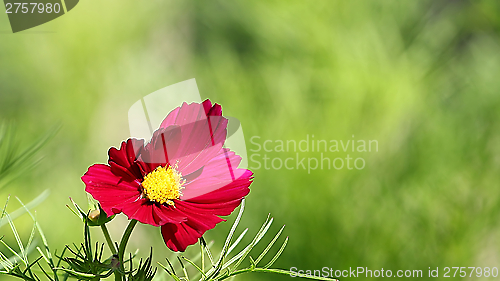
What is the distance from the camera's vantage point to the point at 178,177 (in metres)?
0.14

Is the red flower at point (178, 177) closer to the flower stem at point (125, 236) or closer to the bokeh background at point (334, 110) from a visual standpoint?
the flower stem at point (125, 236)

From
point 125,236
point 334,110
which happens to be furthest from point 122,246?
point 334,110

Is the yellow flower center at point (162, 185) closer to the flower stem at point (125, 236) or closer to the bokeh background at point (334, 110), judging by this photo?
the flower stem at point (125, 236)

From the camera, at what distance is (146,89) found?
996 mm

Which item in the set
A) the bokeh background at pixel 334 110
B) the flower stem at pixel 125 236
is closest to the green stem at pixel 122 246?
the flower stem at pixel 125 236

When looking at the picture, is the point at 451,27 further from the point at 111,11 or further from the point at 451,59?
the point at 111,11

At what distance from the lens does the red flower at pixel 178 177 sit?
0.12 m

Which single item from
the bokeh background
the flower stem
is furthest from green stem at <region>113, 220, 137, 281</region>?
the bokeh background

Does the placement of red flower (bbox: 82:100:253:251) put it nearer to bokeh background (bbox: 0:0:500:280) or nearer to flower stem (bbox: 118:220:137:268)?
flower stem (bbox: 118:220:137:268)

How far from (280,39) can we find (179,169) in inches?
33.6

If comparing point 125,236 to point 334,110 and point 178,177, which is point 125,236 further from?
point 334,110

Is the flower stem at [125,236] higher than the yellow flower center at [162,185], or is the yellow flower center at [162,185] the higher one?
the yellow flower center at [162,185]

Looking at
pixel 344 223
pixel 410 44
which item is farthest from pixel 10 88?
pixel 410 44

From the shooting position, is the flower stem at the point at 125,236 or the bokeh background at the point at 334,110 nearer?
the flower stem at the point at 125,236
